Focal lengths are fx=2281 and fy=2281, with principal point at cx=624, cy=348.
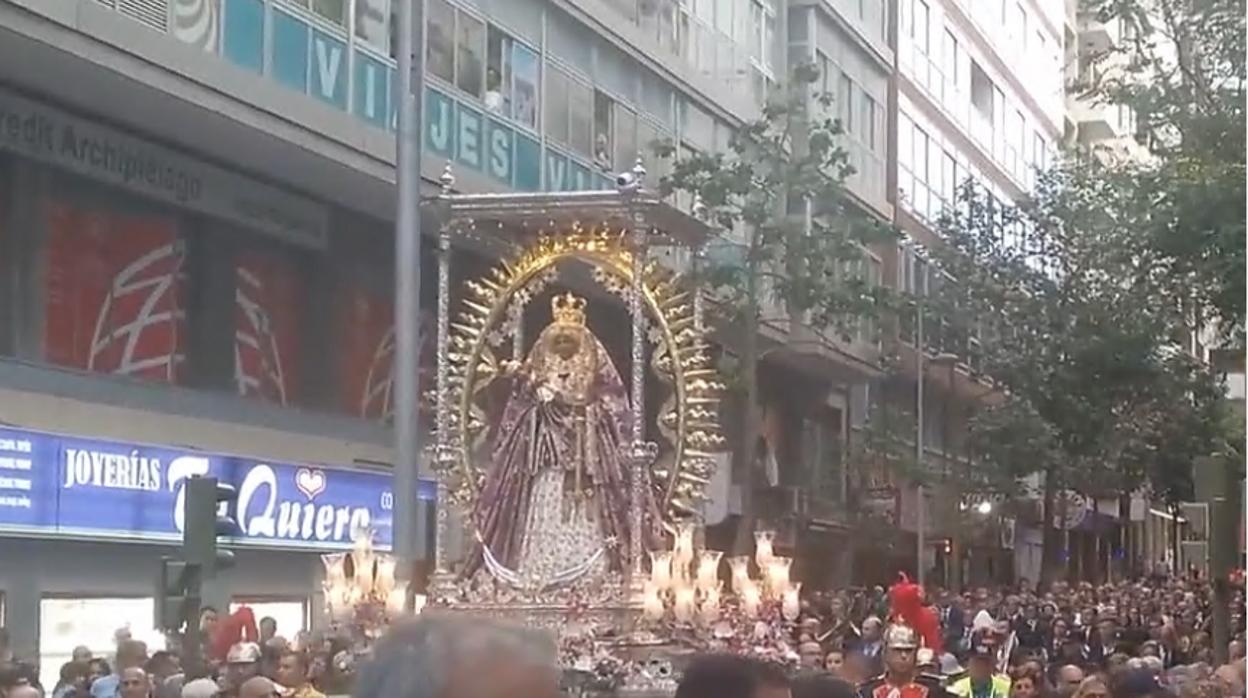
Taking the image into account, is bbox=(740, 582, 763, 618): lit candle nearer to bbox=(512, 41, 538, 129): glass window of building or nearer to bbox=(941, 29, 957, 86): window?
bbox=(512, 41, 538, 129): glass window of building

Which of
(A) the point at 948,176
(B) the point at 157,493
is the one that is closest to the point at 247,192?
(B) the point at 157,493

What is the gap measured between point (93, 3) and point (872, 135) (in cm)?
2701

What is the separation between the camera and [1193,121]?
20969mm

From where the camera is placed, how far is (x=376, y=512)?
2688 cm

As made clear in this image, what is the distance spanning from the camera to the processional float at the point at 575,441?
622 inches

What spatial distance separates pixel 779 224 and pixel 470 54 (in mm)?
4962

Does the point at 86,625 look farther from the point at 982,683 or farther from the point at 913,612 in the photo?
the point at 982,683

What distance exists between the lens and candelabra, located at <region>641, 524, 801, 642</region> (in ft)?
49.5

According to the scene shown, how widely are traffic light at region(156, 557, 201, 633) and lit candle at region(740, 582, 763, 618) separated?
12.7 feet

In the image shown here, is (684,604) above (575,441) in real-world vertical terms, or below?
below

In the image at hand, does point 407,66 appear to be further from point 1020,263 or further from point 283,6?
point 1020,263

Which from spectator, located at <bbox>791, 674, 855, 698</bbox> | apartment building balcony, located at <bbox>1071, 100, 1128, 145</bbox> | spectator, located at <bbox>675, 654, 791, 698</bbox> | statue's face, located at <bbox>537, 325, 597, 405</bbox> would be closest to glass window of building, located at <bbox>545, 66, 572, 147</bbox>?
statue's face, located at <bbox>537, 325, 597, 405</bbox>

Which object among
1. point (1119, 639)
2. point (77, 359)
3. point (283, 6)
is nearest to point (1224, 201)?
Answer: point (1119, 639)

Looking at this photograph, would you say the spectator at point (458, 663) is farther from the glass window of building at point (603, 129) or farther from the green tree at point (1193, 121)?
the glass window of building at point (603, 129)
